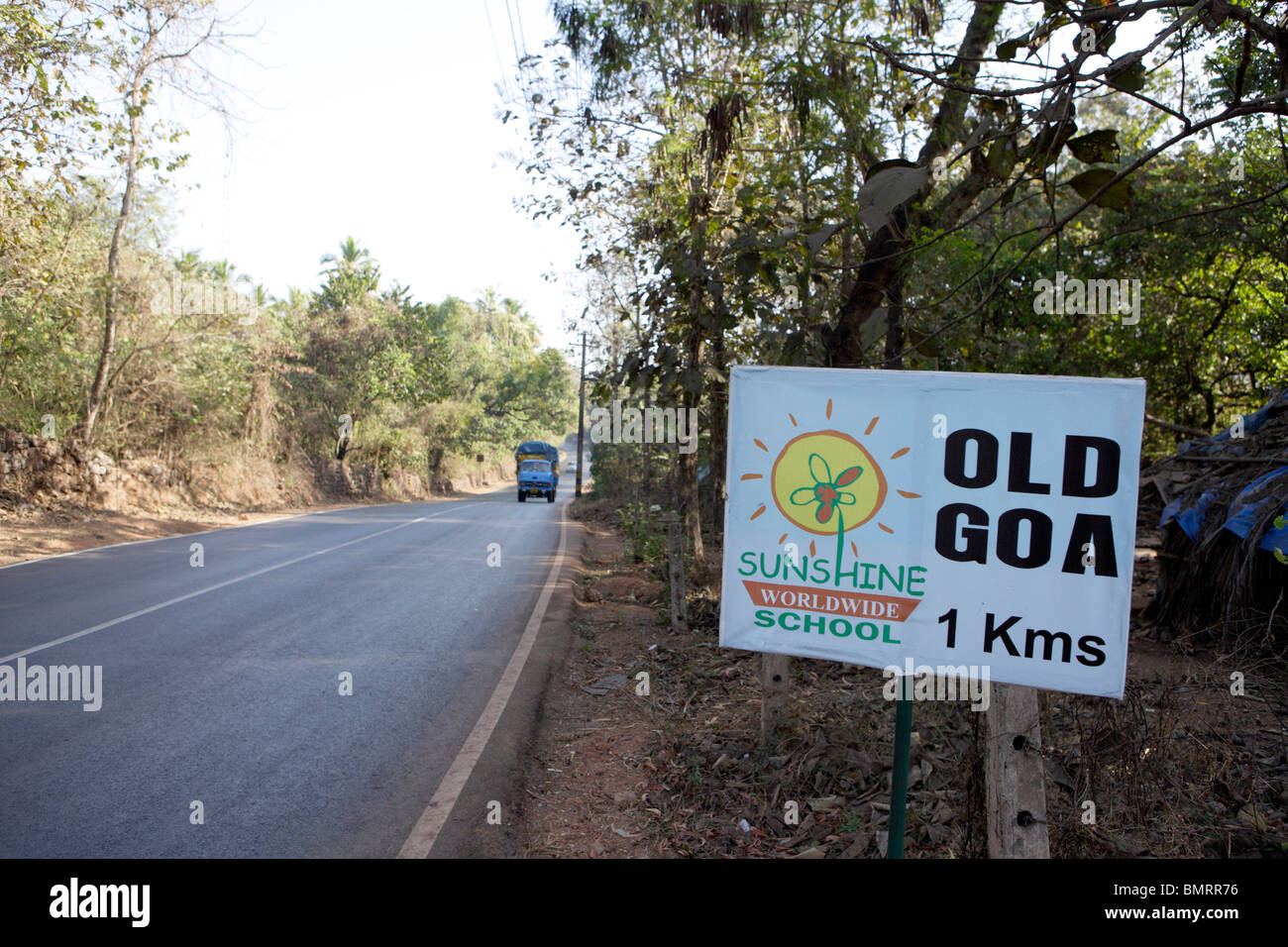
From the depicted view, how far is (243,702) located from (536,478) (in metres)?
37.1

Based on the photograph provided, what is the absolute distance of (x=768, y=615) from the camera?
333cm

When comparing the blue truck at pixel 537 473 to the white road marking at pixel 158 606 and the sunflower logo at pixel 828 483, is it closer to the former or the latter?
the white road marking at pixel 158 606

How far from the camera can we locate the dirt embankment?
54.2ft

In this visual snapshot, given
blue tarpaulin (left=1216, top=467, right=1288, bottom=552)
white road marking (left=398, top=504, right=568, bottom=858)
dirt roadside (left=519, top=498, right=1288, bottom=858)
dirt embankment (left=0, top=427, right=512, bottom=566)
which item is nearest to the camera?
dirt roadside (left=519, top=498, right=1288, bottom=858)

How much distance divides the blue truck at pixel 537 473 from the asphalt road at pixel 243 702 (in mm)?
29359

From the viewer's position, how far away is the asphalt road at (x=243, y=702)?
4359 millimetres

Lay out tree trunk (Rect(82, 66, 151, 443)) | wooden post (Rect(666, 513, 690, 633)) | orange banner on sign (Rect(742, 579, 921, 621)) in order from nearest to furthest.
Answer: orange banner on sign (Rect(742, 579, 921, 621)) < wooden post (Rect(666, 513, 690, 633)) < tree trunk (Rect(82, 66, 151, 443))

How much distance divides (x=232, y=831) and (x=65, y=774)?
139 centimetres

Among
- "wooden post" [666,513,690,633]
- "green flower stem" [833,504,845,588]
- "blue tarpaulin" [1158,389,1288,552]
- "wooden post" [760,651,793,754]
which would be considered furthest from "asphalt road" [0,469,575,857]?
"blue tarpaulin" [1158,389,1288,552]

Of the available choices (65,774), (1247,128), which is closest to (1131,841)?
(65,774)

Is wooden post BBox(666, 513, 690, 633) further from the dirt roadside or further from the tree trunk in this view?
the tree trunk

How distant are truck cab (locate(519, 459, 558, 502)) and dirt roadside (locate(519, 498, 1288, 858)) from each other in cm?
3598

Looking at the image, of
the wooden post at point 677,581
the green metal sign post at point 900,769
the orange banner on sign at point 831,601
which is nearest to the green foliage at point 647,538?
the wooden post at point 677,581

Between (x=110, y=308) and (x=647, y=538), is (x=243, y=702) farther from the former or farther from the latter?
(x=110, y=308)
